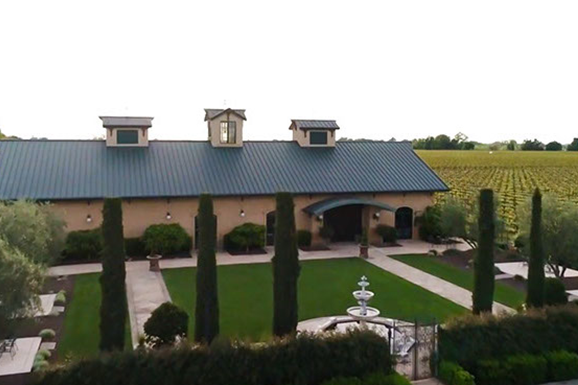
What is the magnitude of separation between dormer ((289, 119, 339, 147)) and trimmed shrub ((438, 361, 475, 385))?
21650 mm

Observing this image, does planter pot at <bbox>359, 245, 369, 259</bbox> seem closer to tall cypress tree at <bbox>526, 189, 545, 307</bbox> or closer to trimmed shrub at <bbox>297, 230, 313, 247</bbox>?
trimmed shrub at <bbox>297, 230, 313, 247</bbox>

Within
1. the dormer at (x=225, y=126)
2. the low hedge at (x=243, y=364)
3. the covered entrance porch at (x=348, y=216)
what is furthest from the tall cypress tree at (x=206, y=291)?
the dormer at (x=225, y=126)

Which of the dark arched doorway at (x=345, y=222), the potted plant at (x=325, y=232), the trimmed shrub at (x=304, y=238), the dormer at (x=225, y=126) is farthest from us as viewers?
the dormer at (x=225, y=126)

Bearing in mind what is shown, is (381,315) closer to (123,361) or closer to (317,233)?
(123,361)

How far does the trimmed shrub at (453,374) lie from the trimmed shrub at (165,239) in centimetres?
1641

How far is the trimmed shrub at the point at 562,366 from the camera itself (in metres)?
13.6

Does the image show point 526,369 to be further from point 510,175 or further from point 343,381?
point 510,175

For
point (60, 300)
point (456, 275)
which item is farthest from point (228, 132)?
point (60, 300)

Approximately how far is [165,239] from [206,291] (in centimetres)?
1260

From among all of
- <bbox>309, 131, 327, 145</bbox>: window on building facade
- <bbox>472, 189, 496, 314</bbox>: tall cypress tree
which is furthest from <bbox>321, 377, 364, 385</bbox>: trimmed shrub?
<bbox>309, 131, 327, 145</bbox>: window on building facade

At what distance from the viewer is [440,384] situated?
13062 mm

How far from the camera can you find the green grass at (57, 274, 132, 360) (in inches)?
583

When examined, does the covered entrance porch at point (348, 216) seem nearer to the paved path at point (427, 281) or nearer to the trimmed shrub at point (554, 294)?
the paved path at point (427, 281)

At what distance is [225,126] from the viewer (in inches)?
1249
